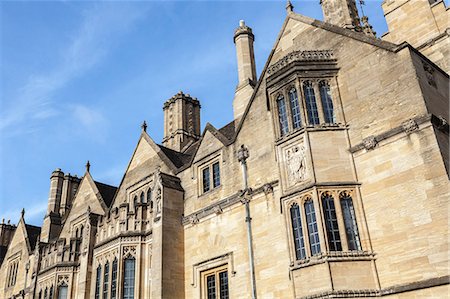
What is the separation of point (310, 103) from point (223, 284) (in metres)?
7.89

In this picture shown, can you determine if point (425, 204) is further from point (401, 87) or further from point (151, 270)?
point (151, 270)

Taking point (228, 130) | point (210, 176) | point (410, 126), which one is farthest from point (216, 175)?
point (410, 126)

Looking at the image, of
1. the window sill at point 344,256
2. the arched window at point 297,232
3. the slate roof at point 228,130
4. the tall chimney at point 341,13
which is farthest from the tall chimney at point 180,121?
the window sill at point 344,256

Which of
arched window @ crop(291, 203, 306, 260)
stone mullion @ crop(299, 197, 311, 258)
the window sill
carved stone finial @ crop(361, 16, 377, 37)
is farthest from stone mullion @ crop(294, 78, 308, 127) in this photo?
carved stone finial @ crop(361, 16, 377, 37)

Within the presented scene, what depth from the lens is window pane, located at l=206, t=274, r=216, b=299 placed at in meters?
18.9

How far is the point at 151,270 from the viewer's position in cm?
1986

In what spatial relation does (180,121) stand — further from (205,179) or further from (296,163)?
(296,163)

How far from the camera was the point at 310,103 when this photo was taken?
1694 centimetres

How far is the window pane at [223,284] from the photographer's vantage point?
60.2ft

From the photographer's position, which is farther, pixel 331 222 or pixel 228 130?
pixel 228 130

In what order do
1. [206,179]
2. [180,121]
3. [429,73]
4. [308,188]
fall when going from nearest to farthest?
[308,188] → [429,73] → [206,179] → [180,121]

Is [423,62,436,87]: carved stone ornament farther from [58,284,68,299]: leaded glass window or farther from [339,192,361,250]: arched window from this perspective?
[58,284,68,299]: leaded glass window

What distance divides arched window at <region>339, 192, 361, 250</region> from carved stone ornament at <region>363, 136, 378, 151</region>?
1.67 meters

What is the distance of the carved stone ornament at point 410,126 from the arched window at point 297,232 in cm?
427
